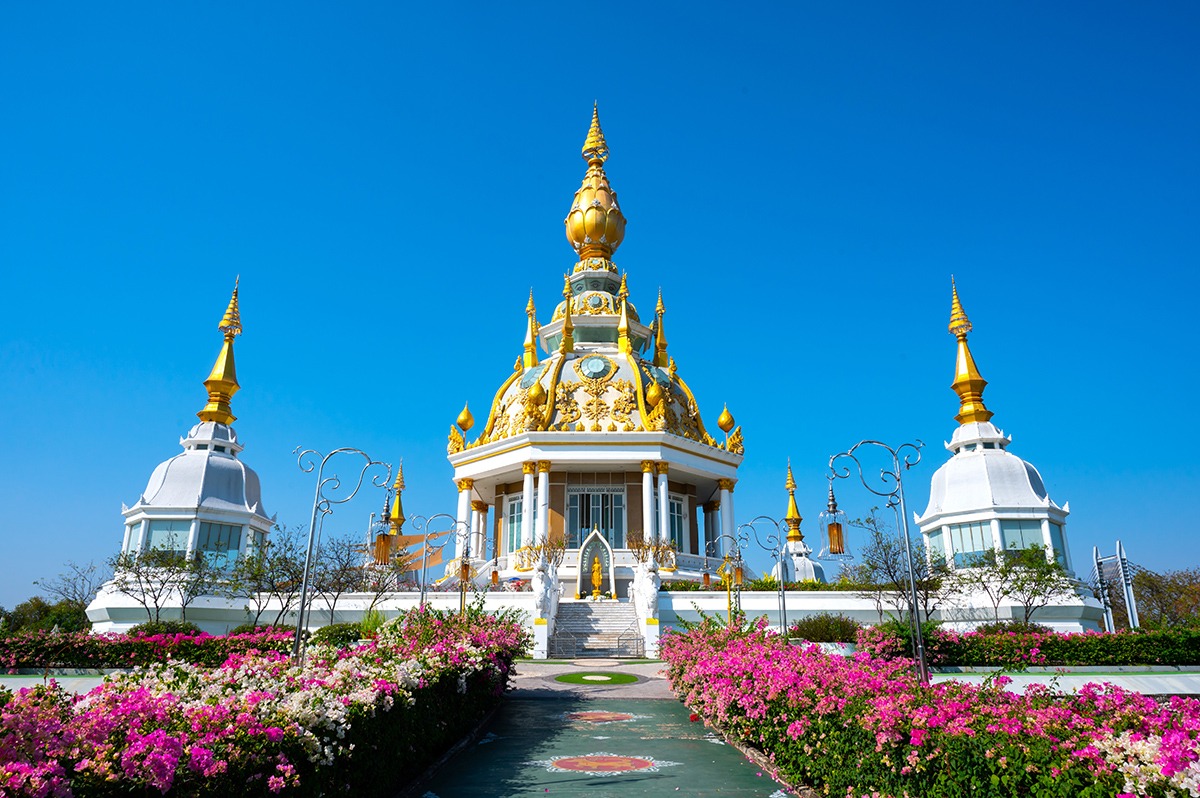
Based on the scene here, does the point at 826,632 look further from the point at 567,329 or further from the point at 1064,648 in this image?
the point at 567,329

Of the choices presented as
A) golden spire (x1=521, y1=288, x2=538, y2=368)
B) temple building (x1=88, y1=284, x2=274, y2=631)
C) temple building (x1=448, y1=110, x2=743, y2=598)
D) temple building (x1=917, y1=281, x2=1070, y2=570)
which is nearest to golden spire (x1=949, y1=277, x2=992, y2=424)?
temple building (x1=917, y1=281, x2=1070, y2=570)

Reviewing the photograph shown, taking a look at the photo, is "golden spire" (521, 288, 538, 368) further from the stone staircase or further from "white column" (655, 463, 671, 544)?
the stone staircase

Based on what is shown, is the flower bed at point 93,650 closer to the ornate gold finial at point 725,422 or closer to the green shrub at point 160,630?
the green shrub at point 160,630

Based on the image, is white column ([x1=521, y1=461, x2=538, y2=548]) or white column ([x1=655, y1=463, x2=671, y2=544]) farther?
white column ([x1=655, y1=463, x2=671, y2=544])

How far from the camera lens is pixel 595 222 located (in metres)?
54.4

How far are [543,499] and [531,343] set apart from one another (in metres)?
13.4

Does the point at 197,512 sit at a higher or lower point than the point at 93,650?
higher

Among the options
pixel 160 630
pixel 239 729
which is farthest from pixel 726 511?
pixel 239 729

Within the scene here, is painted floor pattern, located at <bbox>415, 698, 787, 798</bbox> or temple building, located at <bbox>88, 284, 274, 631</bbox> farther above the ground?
temple building, located at <bbox>88, 284, 274, 631</bbox>

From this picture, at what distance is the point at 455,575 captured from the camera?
134 feet

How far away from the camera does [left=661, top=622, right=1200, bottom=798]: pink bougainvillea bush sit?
550cm

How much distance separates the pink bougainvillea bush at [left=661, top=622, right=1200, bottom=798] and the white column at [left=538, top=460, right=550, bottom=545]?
29.7 m

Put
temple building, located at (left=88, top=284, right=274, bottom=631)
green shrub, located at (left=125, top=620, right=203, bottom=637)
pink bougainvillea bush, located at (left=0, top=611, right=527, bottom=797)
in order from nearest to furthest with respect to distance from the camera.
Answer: pink bougainvillea bush, located at (left=0, top=611, right=527, bottom=797), green shrub, located at (left=125, top=620, right=203, bottom=637), temple building, located at (left=88, top=284, right=274, bottom=631)

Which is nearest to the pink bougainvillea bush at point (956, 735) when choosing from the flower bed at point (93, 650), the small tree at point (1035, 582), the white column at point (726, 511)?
the flower bed at point (93, 650)
